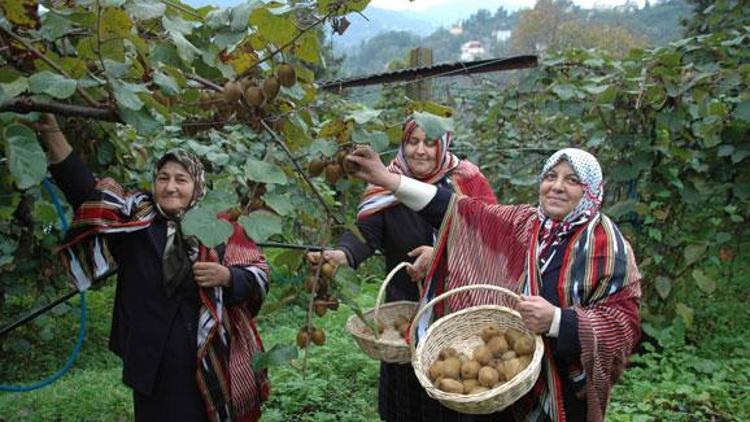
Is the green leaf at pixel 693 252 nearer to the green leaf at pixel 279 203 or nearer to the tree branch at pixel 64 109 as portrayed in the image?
the green leaf at pixel 279 203

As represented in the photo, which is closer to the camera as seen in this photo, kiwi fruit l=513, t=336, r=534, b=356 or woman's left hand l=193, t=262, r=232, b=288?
kiwi fruit l=513, t=336, r=534, b=356

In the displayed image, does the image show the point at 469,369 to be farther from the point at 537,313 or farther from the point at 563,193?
the point at 563,193

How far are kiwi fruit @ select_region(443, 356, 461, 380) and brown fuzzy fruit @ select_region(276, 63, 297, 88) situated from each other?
104cm

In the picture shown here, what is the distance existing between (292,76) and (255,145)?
7.03ft

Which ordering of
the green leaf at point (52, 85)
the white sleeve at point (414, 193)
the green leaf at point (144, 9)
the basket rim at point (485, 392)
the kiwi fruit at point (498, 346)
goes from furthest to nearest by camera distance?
1. the white sleeve at point (414, 193)
2. the kiwi fruit at point (498, 346)
3. the basket rim at point (485, 392)
4. the green leaf at point (144, 9)
5. the green leaf at point (52, 85)

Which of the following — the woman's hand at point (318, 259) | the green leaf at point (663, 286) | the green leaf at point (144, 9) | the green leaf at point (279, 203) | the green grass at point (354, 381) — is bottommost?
the green grass at point (354, 381)

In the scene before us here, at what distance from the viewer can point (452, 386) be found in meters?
2.03

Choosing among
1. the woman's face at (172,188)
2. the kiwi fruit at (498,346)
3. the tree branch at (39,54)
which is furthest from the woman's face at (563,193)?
the tree branch at (39,54)

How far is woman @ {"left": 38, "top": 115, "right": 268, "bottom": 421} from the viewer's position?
2.24m

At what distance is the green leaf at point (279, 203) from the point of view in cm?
142

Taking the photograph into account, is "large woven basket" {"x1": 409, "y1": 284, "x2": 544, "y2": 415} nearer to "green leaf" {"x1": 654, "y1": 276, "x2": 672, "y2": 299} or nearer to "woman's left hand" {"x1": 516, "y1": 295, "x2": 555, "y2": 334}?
"woman's left hand" {"x1": 516, "y1": 295, "x2": 555, "y2": 334}

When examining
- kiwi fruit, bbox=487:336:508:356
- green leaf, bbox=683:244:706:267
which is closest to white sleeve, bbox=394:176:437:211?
kiwi fruit, bbox=487:336:508:356

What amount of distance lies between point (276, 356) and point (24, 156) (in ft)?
2.14

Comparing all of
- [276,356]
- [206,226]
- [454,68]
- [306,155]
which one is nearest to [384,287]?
[306,155]
